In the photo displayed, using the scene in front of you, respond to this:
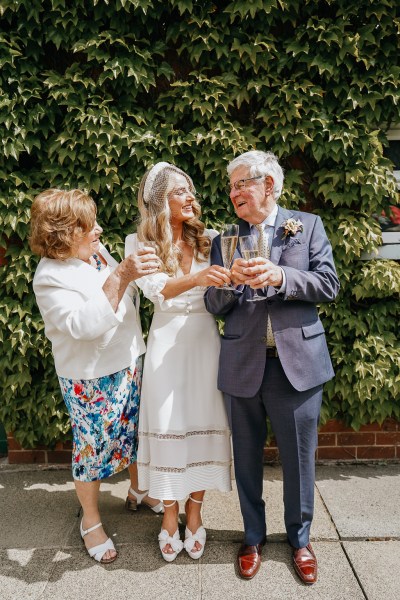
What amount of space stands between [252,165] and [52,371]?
234cm

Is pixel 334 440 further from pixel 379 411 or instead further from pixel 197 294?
pixel 197 294

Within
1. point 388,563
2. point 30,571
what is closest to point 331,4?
point 388,563

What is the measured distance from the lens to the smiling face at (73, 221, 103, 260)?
2.77m

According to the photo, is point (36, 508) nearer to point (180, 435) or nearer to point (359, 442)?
point (180, 435)

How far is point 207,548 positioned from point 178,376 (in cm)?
109

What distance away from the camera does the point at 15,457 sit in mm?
4285

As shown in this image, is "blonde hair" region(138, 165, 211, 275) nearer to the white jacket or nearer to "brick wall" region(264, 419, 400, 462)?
the white jacket

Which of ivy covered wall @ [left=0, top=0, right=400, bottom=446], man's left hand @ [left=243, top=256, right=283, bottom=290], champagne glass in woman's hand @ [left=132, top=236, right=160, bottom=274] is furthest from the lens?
ivy covered wall @ [left=0, top=0, right=400, bottom=446]

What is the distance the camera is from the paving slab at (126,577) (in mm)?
2699

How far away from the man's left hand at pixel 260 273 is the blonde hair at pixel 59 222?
0.94m

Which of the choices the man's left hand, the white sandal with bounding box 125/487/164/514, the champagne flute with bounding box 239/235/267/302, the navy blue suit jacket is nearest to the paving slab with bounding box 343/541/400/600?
the navy blue suit jacket

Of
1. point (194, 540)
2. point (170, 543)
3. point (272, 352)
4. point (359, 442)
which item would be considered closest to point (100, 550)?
point (170, 543)

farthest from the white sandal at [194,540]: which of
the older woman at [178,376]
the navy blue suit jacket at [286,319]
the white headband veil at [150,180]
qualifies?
the white headband veil at [150,180]

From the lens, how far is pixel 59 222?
266cm
